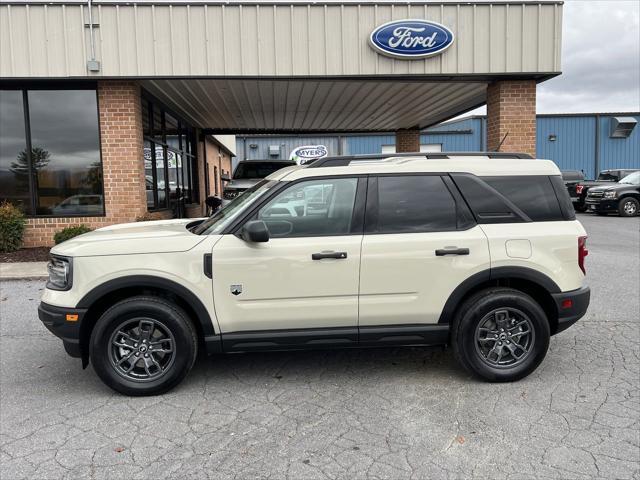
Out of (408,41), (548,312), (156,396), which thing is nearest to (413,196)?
(548,312)

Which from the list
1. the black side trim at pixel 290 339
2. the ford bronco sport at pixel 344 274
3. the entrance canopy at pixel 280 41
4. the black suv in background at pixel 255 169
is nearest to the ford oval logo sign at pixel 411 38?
the entrance canopy at pixel 280 41

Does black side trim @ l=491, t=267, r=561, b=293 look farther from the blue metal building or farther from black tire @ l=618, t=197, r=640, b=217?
the blue metal building

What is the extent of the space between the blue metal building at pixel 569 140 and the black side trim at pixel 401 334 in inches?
978

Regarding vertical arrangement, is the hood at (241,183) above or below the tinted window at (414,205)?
above

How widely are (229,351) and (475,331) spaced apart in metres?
1.87

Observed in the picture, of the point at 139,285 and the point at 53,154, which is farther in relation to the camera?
the point at 53,154

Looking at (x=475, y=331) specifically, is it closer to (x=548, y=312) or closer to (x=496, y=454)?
(x=548, y=312)

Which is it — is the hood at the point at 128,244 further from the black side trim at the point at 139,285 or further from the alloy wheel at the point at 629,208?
the alloy wheel at the point at 629,208

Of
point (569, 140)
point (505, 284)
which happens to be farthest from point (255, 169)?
point (569, 140)

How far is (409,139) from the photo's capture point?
713 inches

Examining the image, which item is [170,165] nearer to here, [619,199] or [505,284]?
[505,284]

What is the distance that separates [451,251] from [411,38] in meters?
6.74

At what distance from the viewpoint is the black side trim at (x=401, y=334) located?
4059 mm

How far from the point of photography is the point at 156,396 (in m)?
3.96
